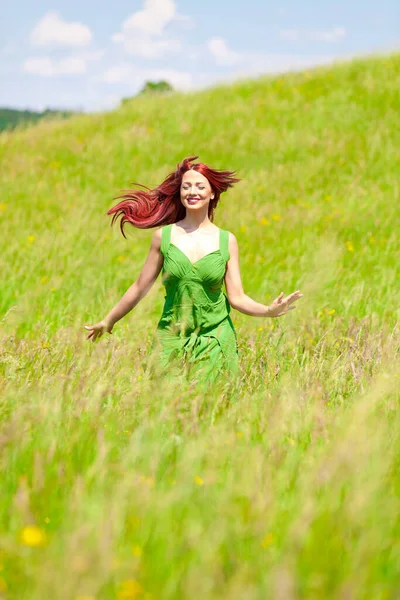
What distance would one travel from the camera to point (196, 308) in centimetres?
384

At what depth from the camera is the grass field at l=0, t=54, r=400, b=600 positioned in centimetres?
164

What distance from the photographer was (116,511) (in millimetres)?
1635

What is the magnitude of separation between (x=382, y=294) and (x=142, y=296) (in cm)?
324

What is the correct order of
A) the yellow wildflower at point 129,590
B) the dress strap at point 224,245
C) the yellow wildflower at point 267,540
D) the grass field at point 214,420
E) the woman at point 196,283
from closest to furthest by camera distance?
the yellow wildflower at point 129,590 < the grass field at point 214,420 < the yellow wildflower at point 267,540 < the woman at point 196,283 < the dress strap at point 224,245

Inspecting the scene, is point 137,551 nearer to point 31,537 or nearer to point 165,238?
point 31,537

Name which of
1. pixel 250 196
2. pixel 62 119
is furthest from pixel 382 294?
pixel 62 119

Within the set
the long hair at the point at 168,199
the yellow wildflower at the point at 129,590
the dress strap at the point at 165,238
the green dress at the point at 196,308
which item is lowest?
the yellow wildflower at the point at 129,590

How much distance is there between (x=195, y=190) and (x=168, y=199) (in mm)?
314

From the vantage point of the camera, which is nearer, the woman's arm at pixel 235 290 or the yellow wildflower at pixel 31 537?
the yellow wildflower at pixel 31 537

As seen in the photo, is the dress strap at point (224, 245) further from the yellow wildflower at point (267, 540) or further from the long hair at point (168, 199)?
the yellow wildflower at point (267, 540)

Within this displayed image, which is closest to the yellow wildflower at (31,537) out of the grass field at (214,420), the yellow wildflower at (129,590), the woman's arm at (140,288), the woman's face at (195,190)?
the grass field at (214,420)

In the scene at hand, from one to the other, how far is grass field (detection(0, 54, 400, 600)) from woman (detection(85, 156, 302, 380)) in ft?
0.84

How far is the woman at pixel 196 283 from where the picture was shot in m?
3.77

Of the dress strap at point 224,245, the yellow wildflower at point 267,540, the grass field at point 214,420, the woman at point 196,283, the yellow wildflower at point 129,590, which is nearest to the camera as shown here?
the yellow wildflower at point 129,590
